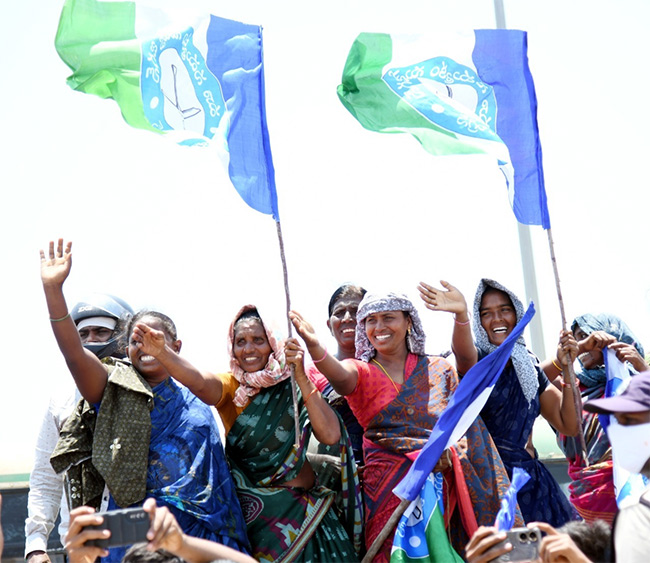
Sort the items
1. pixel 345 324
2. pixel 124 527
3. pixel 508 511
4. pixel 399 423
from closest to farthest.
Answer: pixel 124 527, pixel 508 511, pixel 399 423, pixel 345 324

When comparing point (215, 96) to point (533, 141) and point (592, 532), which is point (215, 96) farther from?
point (592, 532)

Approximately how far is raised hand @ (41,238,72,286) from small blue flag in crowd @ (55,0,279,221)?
1215 mm

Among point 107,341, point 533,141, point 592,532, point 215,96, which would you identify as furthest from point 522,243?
point 592,532

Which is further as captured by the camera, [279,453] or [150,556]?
[279,453]

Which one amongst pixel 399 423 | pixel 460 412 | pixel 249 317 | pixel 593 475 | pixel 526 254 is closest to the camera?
pixel 460 412

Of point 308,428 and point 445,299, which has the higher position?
point 445,299

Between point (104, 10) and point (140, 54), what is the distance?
1.10 feet

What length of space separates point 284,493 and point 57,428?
127 centimetres

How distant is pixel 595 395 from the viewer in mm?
5426

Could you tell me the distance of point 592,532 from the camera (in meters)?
2.92

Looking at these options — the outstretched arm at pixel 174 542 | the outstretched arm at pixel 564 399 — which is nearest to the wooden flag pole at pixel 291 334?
the outstretched arm at pixel 564 399

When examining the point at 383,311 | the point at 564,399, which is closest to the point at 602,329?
the point at 564,399

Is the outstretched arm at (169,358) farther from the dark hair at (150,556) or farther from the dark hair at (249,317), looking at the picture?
the dark hair at (150,556)

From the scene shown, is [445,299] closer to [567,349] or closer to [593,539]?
[567,349]
